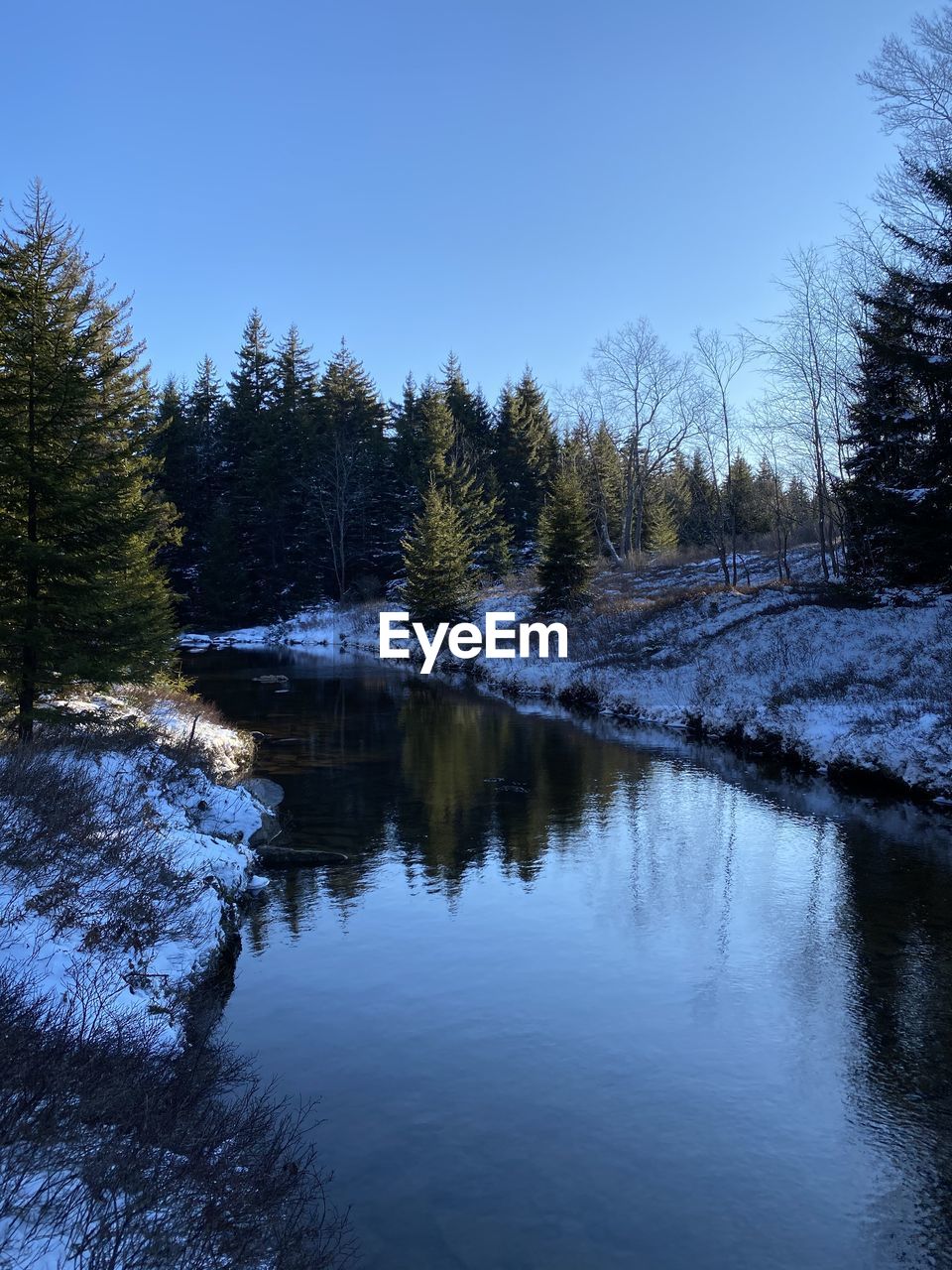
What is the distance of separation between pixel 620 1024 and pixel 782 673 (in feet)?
61.8

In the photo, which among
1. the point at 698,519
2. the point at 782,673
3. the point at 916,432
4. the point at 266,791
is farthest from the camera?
the point at 698,519

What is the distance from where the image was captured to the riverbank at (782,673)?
1980cm

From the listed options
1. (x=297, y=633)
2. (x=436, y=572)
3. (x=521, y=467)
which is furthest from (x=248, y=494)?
(x=436, y=572)

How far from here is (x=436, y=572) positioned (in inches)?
1935

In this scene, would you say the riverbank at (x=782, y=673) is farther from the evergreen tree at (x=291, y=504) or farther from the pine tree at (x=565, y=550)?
the evergreen tree at (x=291, y=504)

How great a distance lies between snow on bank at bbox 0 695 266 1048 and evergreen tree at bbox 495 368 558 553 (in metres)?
59.0

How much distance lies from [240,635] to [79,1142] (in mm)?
63521

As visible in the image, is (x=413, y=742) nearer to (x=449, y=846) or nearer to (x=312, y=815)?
(x=312, y=815)

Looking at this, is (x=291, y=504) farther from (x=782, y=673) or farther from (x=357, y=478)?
(x=782, y=673)

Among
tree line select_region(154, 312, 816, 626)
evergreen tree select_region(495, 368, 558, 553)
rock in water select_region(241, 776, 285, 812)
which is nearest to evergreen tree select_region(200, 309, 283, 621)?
tree line select_region(154, 312, 816, 626)

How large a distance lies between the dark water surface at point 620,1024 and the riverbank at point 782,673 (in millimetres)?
2546

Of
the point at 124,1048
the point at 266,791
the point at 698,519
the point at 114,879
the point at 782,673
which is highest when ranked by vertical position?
the point at 698,519

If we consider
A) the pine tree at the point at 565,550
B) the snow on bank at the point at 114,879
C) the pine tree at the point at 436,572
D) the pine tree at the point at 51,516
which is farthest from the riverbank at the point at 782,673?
the pine tree at the point at 51,516

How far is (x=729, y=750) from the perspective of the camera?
2395 cm
